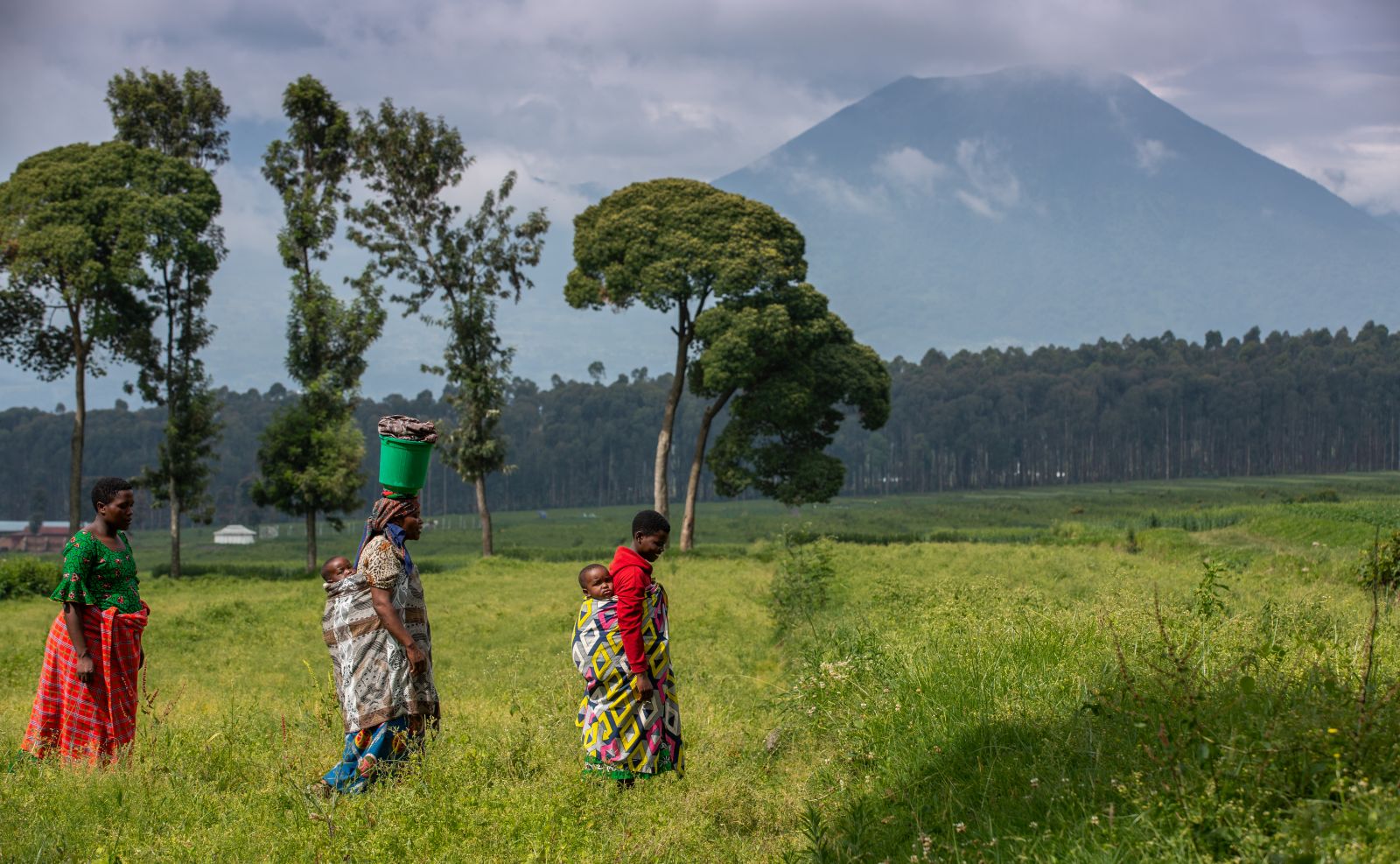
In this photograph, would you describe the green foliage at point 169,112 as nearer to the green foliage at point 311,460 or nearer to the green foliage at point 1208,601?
the green foliage at point 311,460

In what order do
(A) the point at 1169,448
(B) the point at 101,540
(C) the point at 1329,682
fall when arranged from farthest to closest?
(A) the point at 1169,448, (B) the point at 101,540, (C) the point at 1329,682

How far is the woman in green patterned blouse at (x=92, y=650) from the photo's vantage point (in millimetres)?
8094

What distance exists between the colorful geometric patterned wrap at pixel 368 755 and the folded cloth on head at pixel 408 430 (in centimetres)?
167

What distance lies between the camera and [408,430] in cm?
693

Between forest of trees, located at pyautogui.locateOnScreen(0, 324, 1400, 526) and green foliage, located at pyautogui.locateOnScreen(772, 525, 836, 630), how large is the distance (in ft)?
315

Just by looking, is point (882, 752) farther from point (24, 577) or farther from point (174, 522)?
point (174, 522)

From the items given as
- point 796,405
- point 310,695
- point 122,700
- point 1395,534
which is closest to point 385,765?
point 122,700

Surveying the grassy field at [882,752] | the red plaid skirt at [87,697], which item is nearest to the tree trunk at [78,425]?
the grassy field at [882,752]

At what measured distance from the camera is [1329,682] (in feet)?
18.2

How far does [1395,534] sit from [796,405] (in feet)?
67.0

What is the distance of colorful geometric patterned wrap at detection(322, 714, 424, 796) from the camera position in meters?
6.88

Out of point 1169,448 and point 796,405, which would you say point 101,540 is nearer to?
point 796,405

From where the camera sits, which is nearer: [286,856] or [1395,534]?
[286,856]

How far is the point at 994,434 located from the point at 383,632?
119189mm
